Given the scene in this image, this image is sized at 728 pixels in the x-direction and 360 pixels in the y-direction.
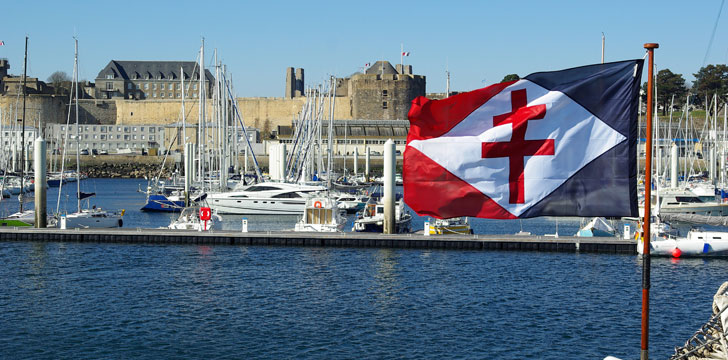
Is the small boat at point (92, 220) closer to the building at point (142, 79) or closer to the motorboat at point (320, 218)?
the motorboat at point (320, 218)

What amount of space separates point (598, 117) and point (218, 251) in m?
21.3

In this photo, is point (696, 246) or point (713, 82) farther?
point (713, 82)

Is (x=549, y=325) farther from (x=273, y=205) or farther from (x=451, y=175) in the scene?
(x=273, y=205)

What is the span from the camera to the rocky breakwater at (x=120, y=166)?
108 m

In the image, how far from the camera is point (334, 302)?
75.4ft

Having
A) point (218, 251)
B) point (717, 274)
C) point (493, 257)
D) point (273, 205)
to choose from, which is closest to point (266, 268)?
point (218, 251)

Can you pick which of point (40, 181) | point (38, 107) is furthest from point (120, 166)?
point (40, 181)

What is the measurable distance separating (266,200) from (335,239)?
1635cm

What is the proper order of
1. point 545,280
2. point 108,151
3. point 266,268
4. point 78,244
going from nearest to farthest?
point 545,280
point 266,268
point 78,244
point 108,151

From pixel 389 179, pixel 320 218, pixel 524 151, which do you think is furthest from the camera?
pixel 320 218

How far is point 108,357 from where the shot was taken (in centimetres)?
1769

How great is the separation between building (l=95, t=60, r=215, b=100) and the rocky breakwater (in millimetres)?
25419

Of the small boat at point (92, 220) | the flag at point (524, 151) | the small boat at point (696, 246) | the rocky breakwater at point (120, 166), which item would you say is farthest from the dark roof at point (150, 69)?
the flag at point (524, 151)

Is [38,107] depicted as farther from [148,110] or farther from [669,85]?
[669,85]
